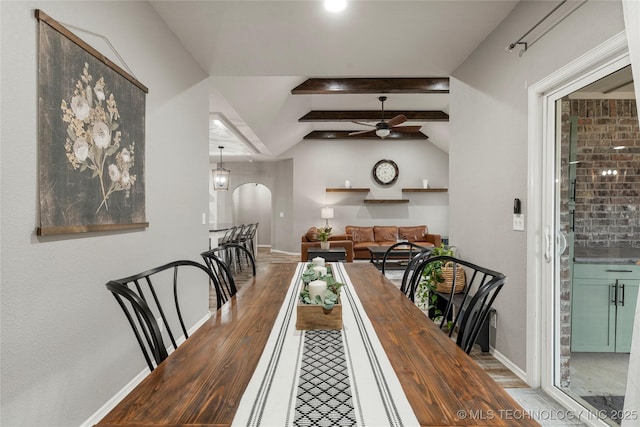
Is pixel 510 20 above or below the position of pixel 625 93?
above

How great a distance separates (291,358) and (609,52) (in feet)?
6.38

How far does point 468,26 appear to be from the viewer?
2549 mm

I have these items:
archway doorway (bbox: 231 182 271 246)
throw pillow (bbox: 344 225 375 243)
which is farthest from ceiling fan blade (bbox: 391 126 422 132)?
archway doorway (bbox: 231 182 271 246)

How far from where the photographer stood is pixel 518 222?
7.61 feet

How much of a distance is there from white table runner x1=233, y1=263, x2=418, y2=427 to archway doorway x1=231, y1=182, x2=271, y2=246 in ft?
34.4

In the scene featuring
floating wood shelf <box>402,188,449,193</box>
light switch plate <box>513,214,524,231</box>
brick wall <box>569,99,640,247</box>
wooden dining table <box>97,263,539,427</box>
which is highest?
floating wood shelf <box>402,188,449,193</box>

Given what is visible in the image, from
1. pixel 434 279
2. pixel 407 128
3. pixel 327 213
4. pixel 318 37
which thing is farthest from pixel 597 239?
pixel 407 128

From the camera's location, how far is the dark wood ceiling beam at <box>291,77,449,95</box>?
4777 millimetres

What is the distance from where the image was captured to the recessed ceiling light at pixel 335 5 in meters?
2.19

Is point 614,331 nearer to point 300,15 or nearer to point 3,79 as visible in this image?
point 300,15

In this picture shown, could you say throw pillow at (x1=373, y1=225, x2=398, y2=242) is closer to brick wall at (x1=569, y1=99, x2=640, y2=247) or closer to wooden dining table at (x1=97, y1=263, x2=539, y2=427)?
brick wall at (x1=569, y1=99, x2=640, y2=247)

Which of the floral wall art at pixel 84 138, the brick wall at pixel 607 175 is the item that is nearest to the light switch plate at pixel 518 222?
the brick wall at pixel 607 175

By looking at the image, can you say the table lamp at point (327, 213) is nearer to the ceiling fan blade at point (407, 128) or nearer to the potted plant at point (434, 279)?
the ceiling fan blade at point (407, 128)

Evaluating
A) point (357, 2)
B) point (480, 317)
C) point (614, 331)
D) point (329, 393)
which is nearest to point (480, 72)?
point (357, 2)
